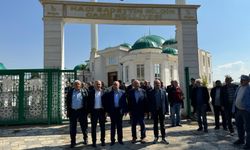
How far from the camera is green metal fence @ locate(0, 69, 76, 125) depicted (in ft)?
36.1

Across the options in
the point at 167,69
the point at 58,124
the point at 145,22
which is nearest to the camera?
the point at 58,124

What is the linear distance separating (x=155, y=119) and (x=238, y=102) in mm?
2264

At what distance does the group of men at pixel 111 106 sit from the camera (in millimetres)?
7516

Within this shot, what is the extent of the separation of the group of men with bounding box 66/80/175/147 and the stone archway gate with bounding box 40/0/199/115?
14.8 feet

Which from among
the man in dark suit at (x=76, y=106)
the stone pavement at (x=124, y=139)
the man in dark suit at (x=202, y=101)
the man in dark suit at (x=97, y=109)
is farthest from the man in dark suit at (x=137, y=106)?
the man in dark suit at (x=202, y=101)

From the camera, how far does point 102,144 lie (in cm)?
747

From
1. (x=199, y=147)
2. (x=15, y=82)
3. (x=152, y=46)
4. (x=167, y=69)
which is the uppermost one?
(x=152, y=46)

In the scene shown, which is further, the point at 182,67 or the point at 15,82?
the point at 182,67

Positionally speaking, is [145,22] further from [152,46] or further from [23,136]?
[152,46]

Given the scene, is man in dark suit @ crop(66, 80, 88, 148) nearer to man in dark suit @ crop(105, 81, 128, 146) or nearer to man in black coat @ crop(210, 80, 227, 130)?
man in dark suit @ crop(105, 81, 128, 146)

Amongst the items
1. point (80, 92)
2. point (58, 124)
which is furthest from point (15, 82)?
point (80, 92)

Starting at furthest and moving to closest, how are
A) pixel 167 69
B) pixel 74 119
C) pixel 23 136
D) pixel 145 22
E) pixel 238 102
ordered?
1. pixel 167 69
2. pixel 145 22
3. pixel 23 136
4. pixel 74 119
5. pixel 238 102

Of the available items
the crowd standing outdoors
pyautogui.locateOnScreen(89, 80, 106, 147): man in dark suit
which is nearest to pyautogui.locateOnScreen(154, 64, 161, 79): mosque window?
the crowd standing outdoors

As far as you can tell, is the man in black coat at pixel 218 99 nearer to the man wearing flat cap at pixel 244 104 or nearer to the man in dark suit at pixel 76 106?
the man wearing flat cap at pixel 244 104
